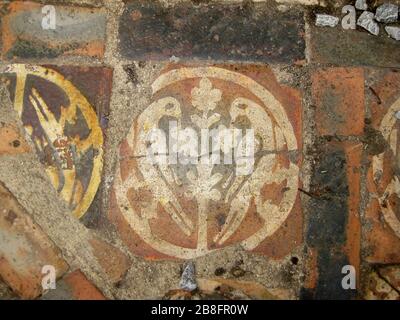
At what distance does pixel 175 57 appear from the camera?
5.29 feet

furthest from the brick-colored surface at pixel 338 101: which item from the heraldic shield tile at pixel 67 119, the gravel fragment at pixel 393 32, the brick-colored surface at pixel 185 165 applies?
the heraldic shield tile at pixel 67 119

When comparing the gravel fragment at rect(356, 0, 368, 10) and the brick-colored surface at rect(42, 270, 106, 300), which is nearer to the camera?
the brick-colored surface at rect(42, 270, 106, 300)

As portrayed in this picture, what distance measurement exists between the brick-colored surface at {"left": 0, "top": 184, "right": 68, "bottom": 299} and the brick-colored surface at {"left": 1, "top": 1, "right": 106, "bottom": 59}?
0.49 m

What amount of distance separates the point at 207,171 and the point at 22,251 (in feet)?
2.29

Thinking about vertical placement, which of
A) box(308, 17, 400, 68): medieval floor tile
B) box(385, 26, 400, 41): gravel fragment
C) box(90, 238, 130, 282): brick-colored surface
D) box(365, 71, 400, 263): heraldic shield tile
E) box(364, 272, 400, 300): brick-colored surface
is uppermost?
box(385, 26, 400, 41): gravel fragment

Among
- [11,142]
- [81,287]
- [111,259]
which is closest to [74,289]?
[81,287]

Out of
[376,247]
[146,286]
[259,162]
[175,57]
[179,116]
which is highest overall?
[175,57]

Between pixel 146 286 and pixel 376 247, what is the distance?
0.82m

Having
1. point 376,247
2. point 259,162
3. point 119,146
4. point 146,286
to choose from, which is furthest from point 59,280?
point 376,247

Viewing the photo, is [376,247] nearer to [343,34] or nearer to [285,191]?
[285,191]

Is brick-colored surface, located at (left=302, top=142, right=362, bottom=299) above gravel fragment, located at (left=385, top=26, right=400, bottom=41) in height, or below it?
below

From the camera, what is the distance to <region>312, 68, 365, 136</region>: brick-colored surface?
63.3 inches

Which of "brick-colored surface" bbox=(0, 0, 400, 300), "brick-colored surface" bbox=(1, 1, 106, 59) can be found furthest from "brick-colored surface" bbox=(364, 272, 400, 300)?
"brick-colored surface" bbox=(1, 1, 106, 59)

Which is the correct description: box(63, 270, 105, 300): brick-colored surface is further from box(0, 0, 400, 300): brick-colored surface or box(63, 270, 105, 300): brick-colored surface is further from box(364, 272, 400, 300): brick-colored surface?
box(364, 272, 400, 300): brick-colored surface
